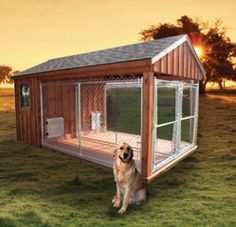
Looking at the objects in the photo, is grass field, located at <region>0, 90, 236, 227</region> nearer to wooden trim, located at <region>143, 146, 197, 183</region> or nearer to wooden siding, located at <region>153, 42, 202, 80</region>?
wooden trim, located at <region>143, 146, 197, 183</region>

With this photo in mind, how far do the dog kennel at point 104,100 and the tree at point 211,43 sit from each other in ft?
73.0

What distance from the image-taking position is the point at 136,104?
25859 mm

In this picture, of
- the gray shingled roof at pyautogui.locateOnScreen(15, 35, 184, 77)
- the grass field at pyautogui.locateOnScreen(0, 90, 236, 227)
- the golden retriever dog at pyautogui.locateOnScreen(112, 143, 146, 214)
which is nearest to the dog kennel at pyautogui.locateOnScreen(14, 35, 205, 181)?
the gray shingled roof at pyautogui.locateOnScreen(15, 35, 184, 77)

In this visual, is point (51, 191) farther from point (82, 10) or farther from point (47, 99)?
point (82, 10)

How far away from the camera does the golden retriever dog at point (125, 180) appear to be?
4371 millimetres

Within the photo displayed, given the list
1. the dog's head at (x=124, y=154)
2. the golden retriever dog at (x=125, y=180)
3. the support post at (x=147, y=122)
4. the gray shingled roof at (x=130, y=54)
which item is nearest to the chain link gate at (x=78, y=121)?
the gray shingled roof at (x=130, y=54)

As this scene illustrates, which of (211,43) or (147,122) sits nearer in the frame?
(147,122)

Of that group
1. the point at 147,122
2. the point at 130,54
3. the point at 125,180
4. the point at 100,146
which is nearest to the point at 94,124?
the point at 100,146

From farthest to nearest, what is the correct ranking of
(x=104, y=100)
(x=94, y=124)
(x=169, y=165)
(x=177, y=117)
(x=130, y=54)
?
1. (x=104, y=100)
2. (x=94, y=124)
3. (x=177, y=117)
4. (x=169, y=165)
5. (x=130, y=54)

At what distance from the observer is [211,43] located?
105 feet

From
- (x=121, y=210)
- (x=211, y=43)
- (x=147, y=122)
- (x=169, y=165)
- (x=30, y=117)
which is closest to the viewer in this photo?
(x=121, y=210)

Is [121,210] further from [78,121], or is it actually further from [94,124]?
[94,124]

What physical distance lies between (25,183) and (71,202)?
1.61 metres

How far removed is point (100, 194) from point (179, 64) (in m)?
4.14
